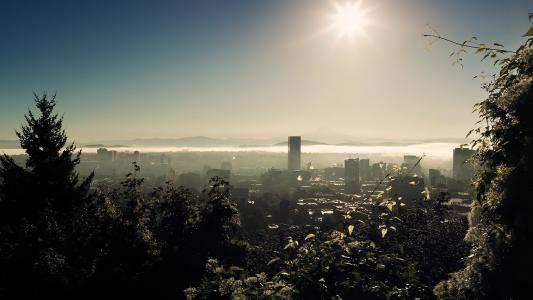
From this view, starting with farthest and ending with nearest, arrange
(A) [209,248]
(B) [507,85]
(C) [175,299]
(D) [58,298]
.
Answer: (A) [209,248] → (C) [175,299] → (D) [58,298] → (B) [507,85]

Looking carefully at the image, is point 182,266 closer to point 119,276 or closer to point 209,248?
point 209,248

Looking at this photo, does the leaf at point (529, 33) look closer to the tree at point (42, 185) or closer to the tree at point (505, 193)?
the tree at point (505, 193)

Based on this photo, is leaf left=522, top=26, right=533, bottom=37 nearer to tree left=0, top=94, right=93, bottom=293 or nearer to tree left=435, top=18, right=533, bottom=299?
tree left=435, top=18, right=533, bottom=299

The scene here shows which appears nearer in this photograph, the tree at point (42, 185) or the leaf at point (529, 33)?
the leaf at point (529, 33)

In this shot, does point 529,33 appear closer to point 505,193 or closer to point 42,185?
point 505,193

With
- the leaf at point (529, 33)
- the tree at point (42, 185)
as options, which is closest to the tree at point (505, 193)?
the leaf at point (529, 33)

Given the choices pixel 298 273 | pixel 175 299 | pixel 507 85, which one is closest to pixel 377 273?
A: pixel 298 273

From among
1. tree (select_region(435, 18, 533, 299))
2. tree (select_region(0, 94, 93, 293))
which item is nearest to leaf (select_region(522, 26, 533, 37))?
tree (select_region(435, 18, 533, 299))

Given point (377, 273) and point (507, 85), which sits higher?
point (507, 85)
